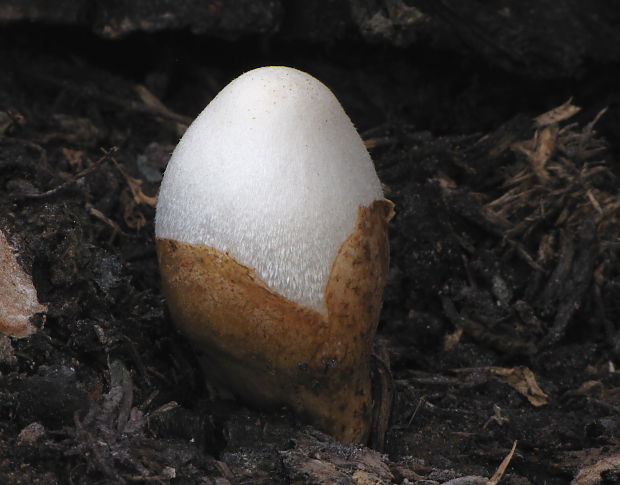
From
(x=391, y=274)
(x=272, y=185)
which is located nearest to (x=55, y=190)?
(x=272, y=185)

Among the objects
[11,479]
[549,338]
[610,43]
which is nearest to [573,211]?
[549,338]

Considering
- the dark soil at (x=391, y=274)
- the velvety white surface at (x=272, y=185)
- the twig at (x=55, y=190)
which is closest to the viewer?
the dark soil at (x=391, y=274)

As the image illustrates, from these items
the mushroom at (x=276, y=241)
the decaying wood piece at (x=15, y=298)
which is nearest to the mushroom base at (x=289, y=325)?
the mushroom at (x=276, y=241)

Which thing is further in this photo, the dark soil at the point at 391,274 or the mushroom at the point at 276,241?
the mushroom at the point at 276,241

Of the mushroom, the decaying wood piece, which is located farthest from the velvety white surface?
the decaying wood piece

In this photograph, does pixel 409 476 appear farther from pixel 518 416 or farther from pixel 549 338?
pixel 549 338

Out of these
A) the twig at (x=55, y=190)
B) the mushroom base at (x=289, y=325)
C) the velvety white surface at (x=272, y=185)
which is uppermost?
the velvety white surface at (x=272, y=185)

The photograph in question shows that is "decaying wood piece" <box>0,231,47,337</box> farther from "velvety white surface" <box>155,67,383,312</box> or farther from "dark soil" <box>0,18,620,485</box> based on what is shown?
"velvety white surface" <box>155,67,383,312</box>

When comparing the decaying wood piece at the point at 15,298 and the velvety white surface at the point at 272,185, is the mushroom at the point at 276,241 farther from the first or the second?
the decaying wood piece at the point at 15,298
